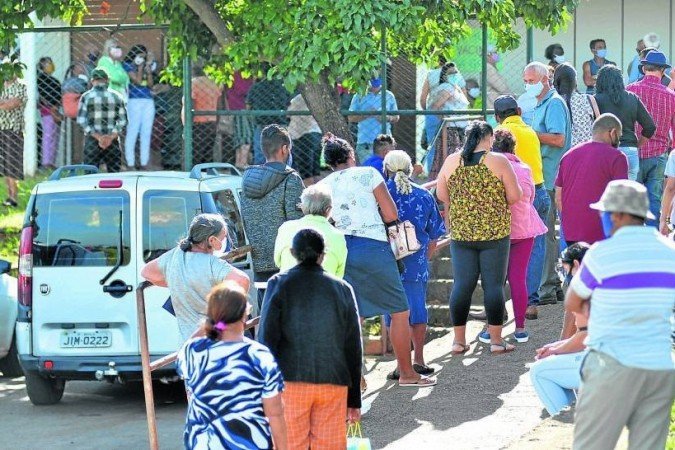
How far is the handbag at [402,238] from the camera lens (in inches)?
421

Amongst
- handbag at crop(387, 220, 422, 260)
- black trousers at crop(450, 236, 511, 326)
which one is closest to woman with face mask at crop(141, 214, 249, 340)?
handbag at crop(387, 220, 422, 260)

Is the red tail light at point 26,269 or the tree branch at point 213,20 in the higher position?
the tree branch at point 213,20

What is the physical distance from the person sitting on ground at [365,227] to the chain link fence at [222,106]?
2.53m

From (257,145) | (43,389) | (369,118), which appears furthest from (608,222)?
(257,145)

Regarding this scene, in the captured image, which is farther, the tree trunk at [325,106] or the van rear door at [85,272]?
the tree trunk at [325,106]

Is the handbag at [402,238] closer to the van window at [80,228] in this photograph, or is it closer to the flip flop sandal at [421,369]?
the flip flop sandal at [421,369]

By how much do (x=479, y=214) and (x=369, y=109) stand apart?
4969mm

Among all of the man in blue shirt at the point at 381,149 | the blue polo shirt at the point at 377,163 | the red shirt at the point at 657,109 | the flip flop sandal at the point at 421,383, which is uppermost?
the red shirt at the point at 657,109

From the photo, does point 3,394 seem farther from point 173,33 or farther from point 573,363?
point 573,363

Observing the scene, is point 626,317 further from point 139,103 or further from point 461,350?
point 139,103

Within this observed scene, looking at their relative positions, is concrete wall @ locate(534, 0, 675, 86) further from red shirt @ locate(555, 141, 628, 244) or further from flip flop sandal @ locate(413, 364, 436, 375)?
flip flop sandal @ locate(413, 364, 436, 375)

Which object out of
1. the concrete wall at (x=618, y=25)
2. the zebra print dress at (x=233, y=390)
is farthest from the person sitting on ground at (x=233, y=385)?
the concrete wall at (x=618, y=25)

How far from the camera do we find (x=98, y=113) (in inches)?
655

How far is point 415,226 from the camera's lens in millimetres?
11023
